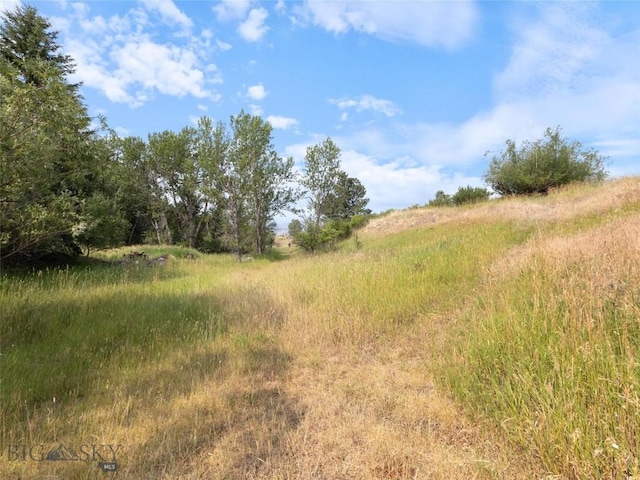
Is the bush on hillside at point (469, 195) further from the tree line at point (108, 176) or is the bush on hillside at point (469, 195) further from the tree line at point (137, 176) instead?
the tree line at point (108, 176)

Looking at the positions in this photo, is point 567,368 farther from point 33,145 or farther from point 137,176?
point 137,176

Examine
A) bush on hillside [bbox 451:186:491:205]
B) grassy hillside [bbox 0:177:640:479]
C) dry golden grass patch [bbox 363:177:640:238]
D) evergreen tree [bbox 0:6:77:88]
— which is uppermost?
evergreen tree [bbox 0:6:77:88]

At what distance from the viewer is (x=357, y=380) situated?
3.34m

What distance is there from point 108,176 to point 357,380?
1526 centimetres

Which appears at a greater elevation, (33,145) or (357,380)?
(33,145)

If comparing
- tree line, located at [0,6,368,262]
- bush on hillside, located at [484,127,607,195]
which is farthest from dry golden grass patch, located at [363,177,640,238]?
tree line, located at [0,6,368,262]

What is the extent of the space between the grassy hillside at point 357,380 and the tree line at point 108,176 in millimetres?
2290

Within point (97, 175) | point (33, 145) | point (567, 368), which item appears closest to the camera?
point (567, 368)

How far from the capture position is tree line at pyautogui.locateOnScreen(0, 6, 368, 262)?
15.2 feet

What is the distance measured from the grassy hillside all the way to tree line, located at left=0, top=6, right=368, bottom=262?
2.29m

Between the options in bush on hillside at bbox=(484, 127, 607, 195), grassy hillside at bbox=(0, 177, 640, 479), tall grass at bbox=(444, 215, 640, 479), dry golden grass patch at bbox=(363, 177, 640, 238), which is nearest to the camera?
tall grass at bbox=(444, 215, 640, 479)

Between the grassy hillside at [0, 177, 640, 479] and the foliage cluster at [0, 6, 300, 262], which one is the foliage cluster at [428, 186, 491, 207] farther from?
the grassy hillside at [0, 177, 640, 479]

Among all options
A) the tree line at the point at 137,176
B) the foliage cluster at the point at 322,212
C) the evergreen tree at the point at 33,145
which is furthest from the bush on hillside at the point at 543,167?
the evergreen tree at the point at 33,145

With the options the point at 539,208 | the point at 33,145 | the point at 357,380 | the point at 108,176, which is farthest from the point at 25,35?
the point at 539,208
